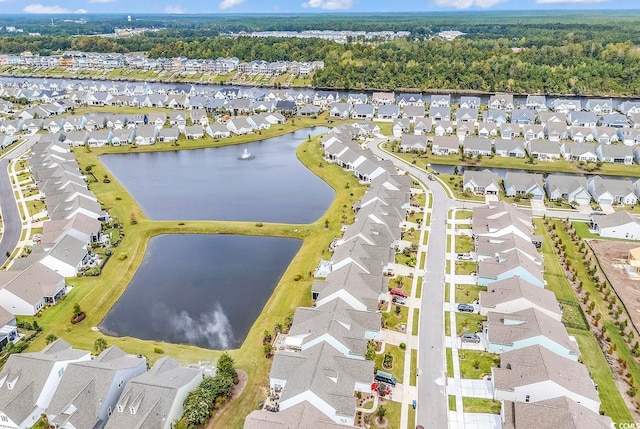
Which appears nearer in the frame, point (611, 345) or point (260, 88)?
point (611, 345)

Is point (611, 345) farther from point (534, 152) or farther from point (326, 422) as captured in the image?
point (534, 152)

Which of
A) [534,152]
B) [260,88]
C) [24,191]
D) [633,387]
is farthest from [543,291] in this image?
[260,88]

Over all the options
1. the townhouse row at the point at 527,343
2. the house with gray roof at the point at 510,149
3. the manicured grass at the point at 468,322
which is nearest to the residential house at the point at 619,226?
the townhouse row at the point at 527,343

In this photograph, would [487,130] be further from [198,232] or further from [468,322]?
[468,322]

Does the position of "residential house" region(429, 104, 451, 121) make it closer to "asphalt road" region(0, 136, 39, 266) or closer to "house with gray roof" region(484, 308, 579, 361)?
"house with gray roof" region(484, 308, 579, 361)

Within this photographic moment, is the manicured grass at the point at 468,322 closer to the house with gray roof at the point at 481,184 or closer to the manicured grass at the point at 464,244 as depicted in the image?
the manicured grass at the point at 464,244

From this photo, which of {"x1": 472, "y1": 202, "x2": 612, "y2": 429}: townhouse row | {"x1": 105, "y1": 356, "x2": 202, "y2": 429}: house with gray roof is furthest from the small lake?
{"x1": 472, "y1": 202, "x2": 612, "y2": 429}: townhouse row
